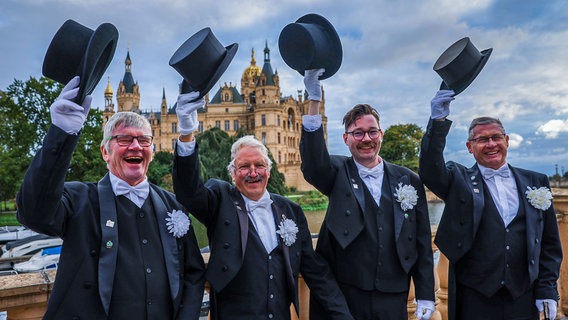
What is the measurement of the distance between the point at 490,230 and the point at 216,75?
1840 mm

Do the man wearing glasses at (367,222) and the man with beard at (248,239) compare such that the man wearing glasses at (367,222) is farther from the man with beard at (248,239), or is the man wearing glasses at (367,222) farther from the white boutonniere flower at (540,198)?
the white boutonniere flower at (540,198)

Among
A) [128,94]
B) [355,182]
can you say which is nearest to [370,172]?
[355,182]

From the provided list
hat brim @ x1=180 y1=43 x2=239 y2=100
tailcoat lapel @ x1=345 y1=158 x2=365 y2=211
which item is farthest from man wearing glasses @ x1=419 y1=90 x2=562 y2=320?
hat brim @ x1=180 y1=43 x2=239 y2=100

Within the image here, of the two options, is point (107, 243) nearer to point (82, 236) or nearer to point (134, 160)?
point (82, 236)

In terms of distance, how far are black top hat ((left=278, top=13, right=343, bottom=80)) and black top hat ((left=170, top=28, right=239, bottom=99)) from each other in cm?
38

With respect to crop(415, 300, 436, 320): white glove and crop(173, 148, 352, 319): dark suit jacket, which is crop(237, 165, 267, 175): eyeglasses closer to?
crop(173, 148, 352, 319): dark suit jacket

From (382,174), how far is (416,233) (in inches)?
15.7

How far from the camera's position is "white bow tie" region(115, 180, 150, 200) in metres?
2.04

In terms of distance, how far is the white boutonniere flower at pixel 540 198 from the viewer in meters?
2.68

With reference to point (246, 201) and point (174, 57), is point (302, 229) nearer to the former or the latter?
point (246, 201)

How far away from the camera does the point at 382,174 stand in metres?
2.63

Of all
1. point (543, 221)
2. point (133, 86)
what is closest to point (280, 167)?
point (133, 86)

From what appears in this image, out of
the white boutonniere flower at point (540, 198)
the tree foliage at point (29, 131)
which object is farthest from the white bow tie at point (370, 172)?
the tree foliage at point (29, 131)

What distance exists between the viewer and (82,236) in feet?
6.16
